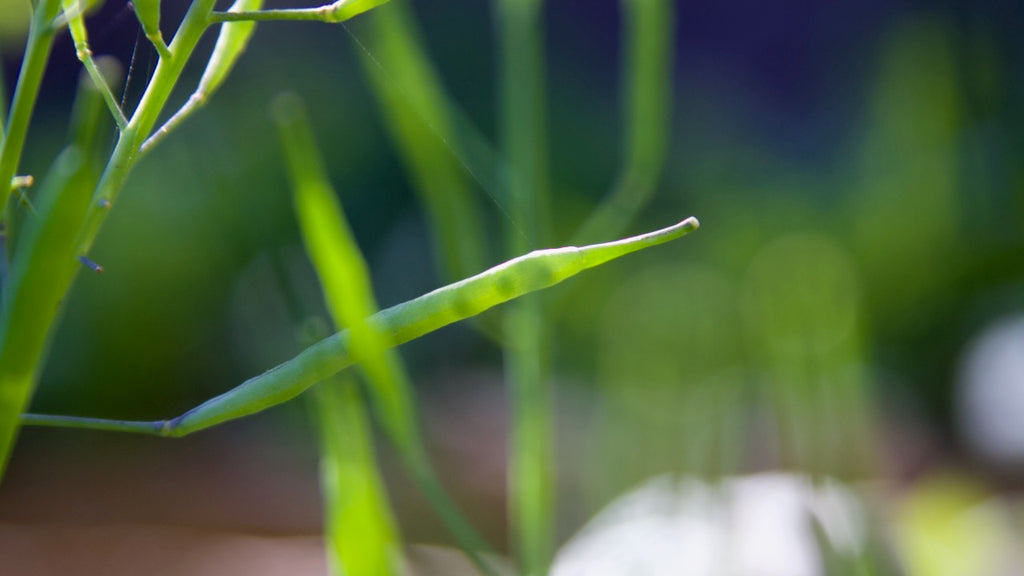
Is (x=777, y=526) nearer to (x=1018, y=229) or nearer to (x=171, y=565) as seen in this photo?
(x=171, y=565)

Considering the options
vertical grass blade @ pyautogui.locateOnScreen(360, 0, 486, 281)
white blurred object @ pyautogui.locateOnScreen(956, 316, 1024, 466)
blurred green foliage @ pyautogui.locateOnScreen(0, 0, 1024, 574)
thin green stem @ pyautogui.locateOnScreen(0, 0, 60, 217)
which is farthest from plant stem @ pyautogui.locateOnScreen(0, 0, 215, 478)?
white blurred object @ pyautogui.locateOnScreen(956, 316, 1024, 466)

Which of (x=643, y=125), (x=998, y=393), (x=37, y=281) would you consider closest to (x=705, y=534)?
(x=643, y=125)

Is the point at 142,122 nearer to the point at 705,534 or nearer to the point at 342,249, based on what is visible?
the point at 342,249

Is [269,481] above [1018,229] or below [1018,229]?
below

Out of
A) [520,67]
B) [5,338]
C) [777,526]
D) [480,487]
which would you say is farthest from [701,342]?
[480,487]

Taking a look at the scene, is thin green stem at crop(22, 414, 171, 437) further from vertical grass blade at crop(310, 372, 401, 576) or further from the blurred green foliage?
the blurred green foliage

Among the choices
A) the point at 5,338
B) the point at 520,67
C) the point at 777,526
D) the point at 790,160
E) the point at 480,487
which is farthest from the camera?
the point at 790,160

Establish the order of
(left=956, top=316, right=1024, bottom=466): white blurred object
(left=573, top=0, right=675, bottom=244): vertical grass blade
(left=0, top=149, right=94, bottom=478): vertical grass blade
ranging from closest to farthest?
1. (left=0, top=149, right=94, bottom=478): vertical grass blade
2. (left=573, top=0, right=675, bottom=244): vertical grass blade
3. (left=956, top=316, right=1024, bottom=466): white blurred object
